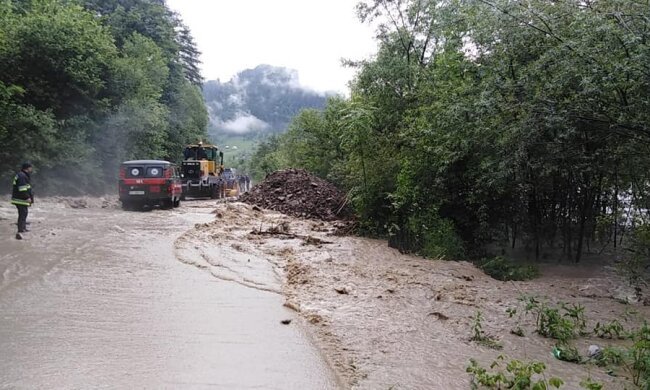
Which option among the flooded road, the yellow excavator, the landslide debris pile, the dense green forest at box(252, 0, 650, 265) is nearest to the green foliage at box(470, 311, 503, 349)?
the flooded road

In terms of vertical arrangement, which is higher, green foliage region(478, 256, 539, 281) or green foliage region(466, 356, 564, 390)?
green foliage region(478, 256, 539, 281)

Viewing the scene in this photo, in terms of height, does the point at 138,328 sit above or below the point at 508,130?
below

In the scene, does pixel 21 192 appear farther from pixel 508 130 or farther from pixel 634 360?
pixel 634 360

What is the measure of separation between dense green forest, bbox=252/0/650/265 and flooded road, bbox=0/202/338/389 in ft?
17.1

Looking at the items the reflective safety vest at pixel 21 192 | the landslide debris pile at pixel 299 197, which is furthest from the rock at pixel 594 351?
the landslide debris pile at pixel 299 197

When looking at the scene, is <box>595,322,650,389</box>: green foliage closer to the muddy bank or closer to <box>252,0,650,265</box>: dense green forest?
the muddy bank

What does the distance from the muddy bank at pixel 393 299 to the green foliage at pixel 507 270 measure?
0.34 meters

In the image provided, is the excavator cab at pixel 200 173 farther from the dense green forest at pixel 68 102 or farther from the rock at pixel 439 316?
the rock at pixel 439 316

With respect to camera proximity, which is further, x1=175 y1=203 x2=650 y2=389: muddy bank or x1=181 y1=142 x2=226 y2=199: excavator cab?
x1=181 y1=142 x2=226 y2=199: excavator cab

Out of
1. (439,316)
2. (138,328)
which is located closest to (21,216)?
(138,328)

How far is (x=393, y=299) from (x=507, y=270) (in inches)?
173

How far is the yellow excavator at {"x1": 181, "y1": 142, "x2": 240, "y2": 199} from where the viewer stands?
1093 inches

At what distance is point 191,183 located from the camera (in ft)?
91.1

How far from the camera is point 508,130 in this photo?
8773mm
